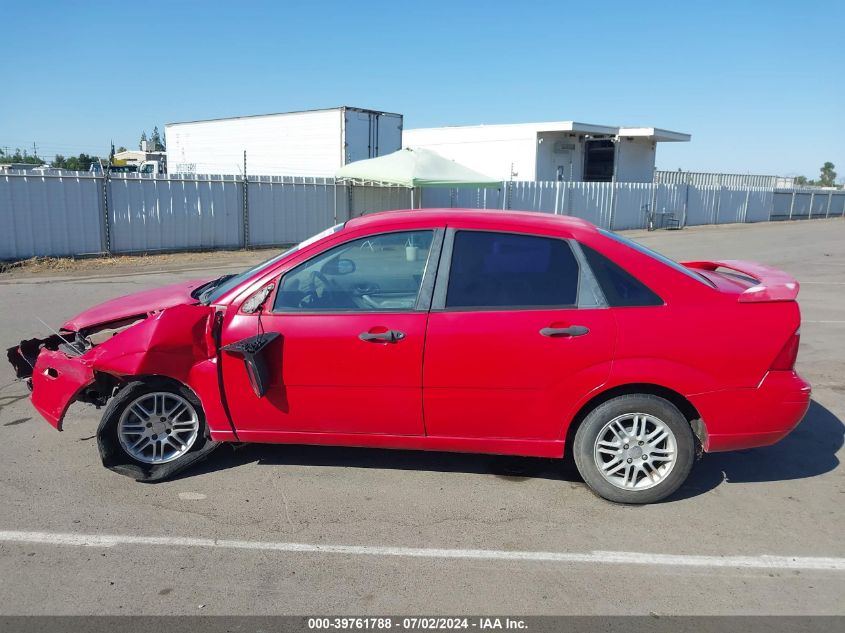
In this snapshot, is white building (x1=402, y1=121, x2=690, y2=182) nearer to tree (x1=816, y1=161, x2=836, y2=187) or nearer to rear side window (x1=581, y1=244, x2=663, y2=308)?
rear side window (x1=581, y1=244, x2=663, y2=308)

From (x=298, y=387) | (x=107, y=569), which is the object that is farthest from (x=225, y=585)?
(x=298, y=387)

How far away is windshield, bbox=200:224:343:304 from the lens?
442 centimetres

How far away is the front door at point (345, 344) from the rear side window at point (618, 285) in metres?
0.96

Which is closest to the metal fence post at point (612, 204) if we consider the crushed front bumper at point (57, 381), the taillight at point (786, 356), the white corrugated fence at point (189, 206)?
the white corrugated fence at point (189, 206)

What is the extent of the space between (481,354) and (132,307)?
2556 mm

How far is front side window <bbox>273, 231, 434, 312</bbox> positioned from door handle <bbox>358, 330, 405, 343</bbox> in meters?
0.17

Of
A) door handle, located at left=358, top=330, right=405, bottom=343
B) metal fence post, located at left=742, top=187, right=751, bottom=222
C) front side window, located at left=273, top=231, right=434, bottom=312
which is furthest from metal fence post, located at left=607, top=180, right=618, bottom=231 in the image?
door handle, located at left=358, top=330, right=405, bottom=343

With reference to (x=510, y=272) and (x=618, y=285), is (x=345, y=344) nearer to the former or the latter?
(x=510, y=272)

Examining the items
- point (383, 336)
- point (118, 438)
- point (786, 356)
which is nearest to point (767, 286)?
point (786, 356)

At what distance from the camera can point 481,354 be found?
3986 millimetres

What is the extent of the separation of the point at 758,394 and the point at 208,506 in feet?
10.8

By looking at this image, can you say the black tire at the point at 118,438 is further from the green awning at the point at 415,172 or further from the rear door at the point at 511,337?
the green awning at the point at 415,172

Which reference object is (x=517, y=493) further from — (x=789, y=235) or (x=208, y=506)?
(x=789, y=235)

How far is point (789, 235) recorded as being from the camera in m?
29.5
